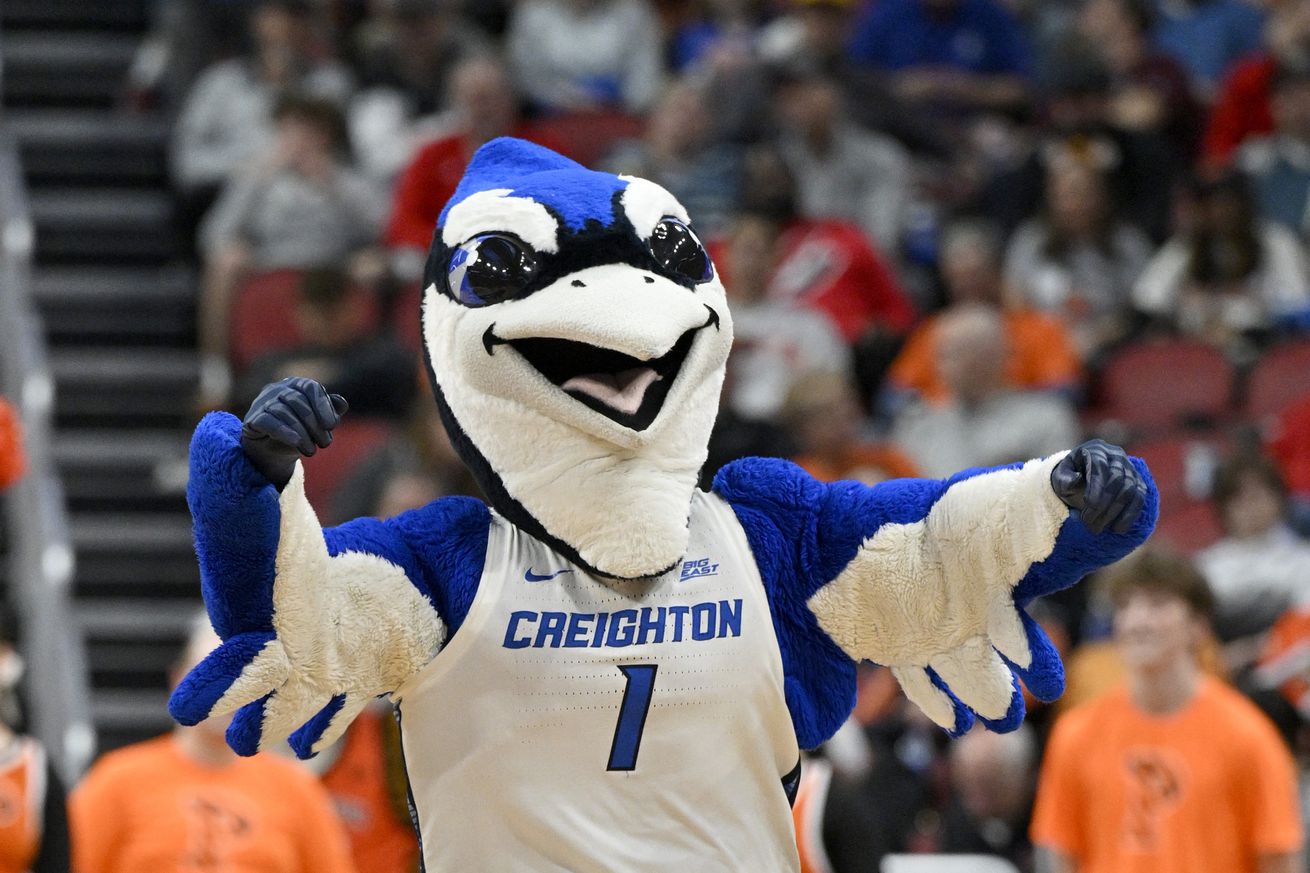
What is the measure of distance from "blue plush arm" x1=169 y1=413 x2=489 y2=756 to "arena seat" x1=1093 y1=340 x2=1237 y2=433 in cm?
474

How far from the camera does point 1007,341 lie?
23.7 feet

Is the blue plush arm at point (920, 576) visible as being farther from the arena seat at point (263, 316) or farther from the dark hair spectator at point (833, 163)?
→ the dark hair spectator at point (833, 163)

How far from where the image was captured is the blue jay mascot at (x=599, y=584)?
2.71 metres

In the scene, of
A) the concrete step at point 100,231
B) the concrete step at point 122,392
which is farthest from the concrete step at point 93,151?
the concrete step at point 122,392

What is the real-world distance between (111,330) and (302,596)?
5.68m

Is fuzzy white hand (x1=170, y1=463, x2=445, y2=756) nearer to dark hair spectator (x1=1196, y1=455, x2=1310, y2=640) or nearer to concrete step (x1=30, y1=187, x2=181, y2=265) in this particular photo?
dark hair spectator (x1=1196, y1=455, x2=1310, y2=640)

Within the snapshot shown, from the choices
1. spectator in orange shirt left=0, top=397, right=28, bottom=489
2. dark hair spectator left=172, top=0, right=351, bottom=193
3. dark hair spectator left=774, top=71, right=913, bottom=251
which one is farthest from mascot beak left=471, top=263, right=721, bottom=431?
dark hair spectator left=774, top=71, right=913, bottom=251

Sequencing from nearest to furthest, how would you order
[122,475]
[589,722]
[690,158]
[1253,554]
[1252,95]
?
[589,722] < [1253,554] < [122,475] < [690,158] < [1252,95]

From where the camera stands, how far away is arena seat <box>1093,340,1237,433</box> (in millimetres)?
7219

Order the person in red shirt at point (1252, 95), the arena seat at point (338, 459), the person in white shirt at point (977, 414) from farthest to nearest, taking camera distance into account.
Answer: the person in red shirt at point (1252, 95) < the person in white shirt at point (977, 414) < the arena seat at point (338, 459)

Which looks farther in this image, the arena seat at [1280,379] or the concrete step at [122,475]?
the concrete step at [122,475]

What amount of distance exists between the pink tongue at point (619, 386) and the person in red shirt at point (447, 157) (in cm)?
505

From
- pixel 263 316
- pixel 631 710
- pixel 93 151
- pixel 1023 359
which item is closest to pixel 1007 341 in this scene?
pixel 1023 359

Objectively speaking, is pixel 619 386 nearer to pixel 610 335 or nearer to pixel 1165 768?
pixel 610 335
